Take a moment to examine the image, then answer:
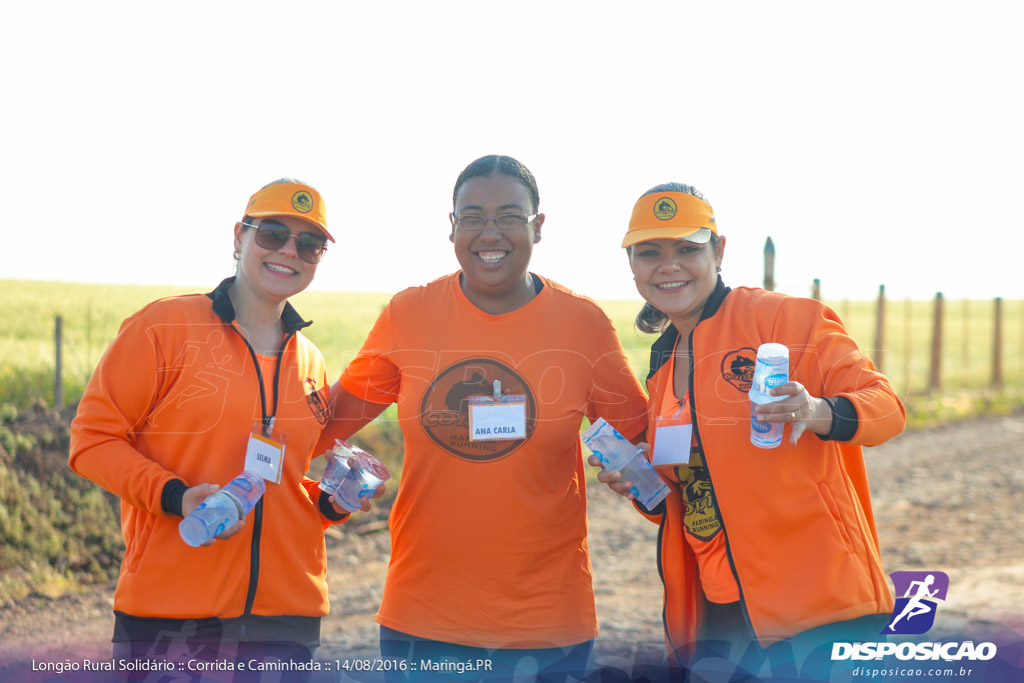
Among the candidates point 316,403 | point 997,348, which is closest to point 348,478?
point 316,403

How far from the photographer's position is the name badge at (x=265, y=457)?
3.07 meters

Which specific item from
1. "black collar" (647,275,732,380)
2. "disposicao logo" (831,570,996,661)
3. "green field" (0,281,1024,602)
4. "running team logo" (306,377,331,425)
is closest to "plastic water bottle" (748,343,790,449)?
"black collar" (647,275,732,380)

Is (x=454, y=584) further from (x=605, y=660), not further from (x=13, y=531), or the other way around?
(x=13, y=531)

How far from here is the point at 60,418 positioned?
7797 millimetres

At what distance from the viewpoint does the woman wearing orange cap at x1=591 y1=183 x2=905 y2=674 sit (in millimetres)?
2869

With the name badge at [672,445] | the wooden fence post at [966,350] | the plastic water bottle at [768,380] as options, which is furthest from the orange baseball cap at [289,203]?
the wooden fence post at [966,350]

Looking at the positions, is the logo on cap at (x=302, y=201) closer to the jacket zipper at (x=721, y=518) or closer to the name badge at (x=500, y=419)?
the name badge at (x=500, y=419)

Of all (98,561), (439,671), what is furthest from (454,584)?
(98,561)

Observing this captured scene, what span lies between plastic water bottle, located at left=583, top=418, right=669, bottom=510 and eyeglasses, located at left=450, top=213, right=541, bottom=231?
868mm

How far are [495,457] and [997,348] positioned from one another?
65.8 ft

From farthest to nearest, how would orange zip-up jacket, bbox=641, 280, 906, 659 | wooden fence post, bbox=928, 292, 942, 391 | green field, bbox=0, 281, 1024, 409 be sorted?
wooden fence post, bbox=928, 292, 942, 391, green field, bbox=0, 281, 1024, 409, orange zip-up jacket, bbox=641, 280, 906, 659

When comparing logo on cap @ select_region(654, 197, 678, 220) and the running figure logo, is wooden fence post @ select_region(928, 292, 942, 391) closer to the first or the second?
the running figure logo

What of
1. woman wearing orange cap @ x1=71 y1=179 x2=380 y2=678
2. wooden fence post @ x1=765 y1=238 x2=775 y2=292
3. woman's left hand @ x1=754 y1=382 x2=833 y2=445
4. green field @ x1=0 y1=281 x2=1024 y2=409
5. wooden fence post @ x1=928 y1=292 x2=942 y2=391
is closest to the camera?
woman's left hand @ x1=754 y1=382 x2=833 y2=445

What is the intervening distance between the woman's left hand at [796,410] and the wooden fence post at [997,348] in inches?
770
